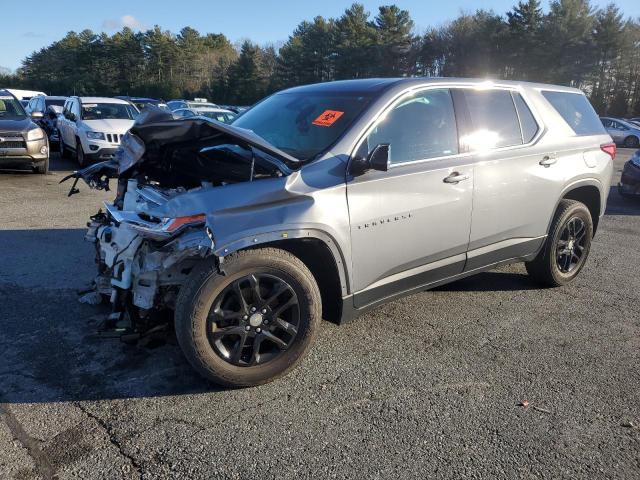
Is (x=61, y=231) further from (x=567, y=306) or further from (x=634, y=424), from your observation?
(x=634, y=424)

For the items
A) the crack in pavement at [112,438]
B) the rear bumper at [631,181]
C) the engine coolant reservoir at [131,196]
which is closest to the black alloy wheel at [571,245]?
the engine coolant reservoir at [131,196]

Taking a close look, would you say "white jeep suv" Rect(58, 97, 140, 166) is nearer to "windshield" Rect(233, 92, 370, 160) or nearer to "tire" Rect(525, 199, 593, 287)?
"windshield" Rect(233, 92, 370, 160)

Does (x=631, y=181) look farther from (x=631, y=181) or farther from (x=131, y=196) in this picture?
(x=131, y=196)

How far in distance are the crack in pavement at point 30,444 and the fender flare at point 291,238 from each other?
1.29 m

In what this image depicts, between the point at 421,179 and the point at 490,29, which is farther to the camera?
the point at 490,29

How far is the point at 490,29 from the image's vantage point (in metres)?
51.4

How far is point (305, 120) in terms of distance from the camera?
3883 millimetres

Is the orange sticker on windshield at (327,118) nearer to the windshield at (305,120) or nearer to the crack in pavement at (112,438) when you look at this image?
the windshield at (305,120)

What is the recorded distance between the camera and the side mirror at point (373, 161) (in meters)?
3.21

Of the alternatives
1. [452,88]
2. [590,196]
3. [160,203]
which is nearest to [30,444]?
[160,203]

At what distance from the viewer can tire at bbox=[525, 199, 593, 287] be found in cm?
484

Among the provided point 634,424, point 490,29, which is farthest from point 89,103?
point 490,29

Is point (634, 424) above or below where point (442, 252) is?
below

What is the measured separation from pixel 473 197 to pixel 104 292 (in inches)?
112
